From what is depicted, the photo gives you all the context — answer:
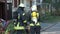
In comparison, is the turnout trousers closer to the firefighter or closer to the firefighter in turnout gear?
the firefighter

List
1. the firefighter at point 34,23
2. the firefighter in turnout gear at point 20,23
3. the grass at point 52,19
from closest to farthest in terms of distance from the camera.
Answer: the firefighter in turnout gear at point 20,23
the firefighter at point 34,23
the grass at point 52,19

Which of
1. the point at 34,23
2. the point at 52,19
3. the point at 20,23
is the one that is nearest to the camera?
the point at 20,23

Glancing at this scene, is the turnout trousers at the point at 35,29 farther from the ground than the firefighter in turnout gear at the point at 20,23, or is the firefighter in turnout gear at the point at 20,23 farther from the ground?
the firefighter in turnout gear at the point at 20,23

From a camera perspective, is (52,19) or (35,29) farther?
(52,19)

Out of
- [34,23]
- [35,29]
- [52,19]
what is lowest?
[52,19]

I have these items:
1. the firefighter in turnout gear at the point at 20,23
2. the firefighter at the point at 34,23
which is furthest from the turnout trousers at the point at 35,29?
the firefighter in turnout gear at the point at 20,23

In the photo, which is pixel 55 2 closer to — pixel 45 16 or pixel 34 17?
pixel 45 16

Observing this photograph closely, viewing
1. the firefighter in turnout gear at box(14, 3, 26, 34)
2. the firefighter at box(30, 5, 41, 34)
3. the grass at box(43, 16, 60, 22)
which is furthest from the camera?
the grass at box(43, 16, 60, 22)

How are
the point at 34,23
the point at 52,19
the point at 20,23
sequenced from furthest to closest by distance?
the point at 52,19 → the point at 34,23 → the point at 20,23

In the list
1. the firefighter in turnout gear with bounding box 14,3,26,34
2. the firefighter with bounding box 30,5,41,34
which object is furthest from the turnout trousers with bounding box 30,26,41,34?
the firefighter in turnout gear with bounding box 14,3,26,34

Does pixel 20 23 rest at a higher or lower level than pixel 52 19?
higher

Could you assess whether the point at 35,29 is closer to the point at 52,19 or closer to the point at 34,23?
the point at 34,23

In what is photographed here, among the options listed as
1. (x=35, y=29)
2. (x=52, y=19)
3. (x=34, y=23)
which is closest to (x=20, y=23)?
(x=34, y=23)

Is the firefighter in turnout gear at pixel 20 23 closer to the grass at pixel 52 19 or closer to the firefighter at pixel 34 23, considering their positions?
the firefighter at pixel 34 23
